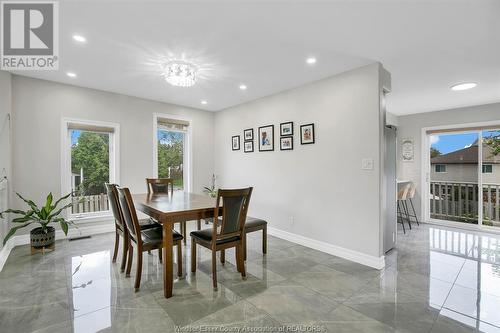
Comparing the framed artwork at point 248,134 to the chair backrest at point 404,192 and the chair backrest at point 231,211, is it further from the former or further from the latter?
the chair backrest at point 404,192

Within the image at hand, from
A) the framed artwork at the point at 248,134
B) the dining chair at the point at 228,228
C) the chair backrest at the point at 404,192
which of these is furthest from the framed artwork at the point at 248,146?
the chair backrest at the point at 404,192

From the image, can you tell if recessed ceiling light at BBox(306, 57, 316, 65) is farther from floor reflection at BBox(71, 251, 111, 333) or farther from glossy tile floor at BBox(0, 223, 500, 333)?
floor reflection at BBox(71, 251, 111, 333)

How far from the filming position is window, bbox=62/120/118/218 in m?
3.85

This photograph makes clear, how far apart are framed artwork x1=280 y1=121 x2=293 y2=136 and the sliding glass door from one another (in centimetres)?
361

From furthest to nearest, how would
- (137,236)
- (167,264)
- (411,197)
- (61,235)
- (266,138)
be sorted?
(411,197)
(266,138)
(61,235)
(137,236)
(167,264)

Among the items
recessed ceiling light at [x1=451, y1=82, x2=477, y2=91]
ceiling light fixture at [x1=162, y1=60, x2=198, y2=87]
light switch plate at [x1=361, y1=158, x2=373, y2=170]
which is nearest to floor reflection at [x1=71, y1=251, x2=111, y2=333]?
ceiling light fixture at [x1=162, y1=60, x2=198, y2=87]

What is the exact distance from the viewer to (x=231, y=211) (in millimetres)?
2369

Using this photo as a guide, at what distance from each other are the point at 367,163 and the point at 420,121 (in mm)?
3532

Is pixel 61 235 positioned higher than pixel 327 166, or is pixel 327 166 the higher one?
Answer: pixel 327 166

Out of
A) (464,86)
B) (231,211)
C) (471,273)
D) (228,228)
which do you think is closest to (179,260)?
(228,228)

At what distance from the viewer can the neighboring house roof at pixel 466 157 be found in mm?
4562

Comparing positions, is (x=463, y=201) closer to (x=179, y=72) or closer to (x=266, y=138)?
(x=266, y=138)

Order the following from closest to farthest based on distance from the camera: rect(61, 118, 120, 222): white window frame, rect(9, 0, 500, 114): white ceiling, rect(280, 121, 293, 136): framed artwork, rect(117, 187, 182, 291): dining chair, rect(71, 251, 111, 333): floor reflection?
rect(71, 251, 111, 333): floor reflection < rect(9, 0, 500, 114): white ceiling < rect(117, 187, 182, 291): dining chair < rect(61, 118, 120, 222): white window frame < rect(280, 121, 293, 136): framed artwork

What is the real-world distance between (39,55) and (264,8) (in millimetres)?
2829
